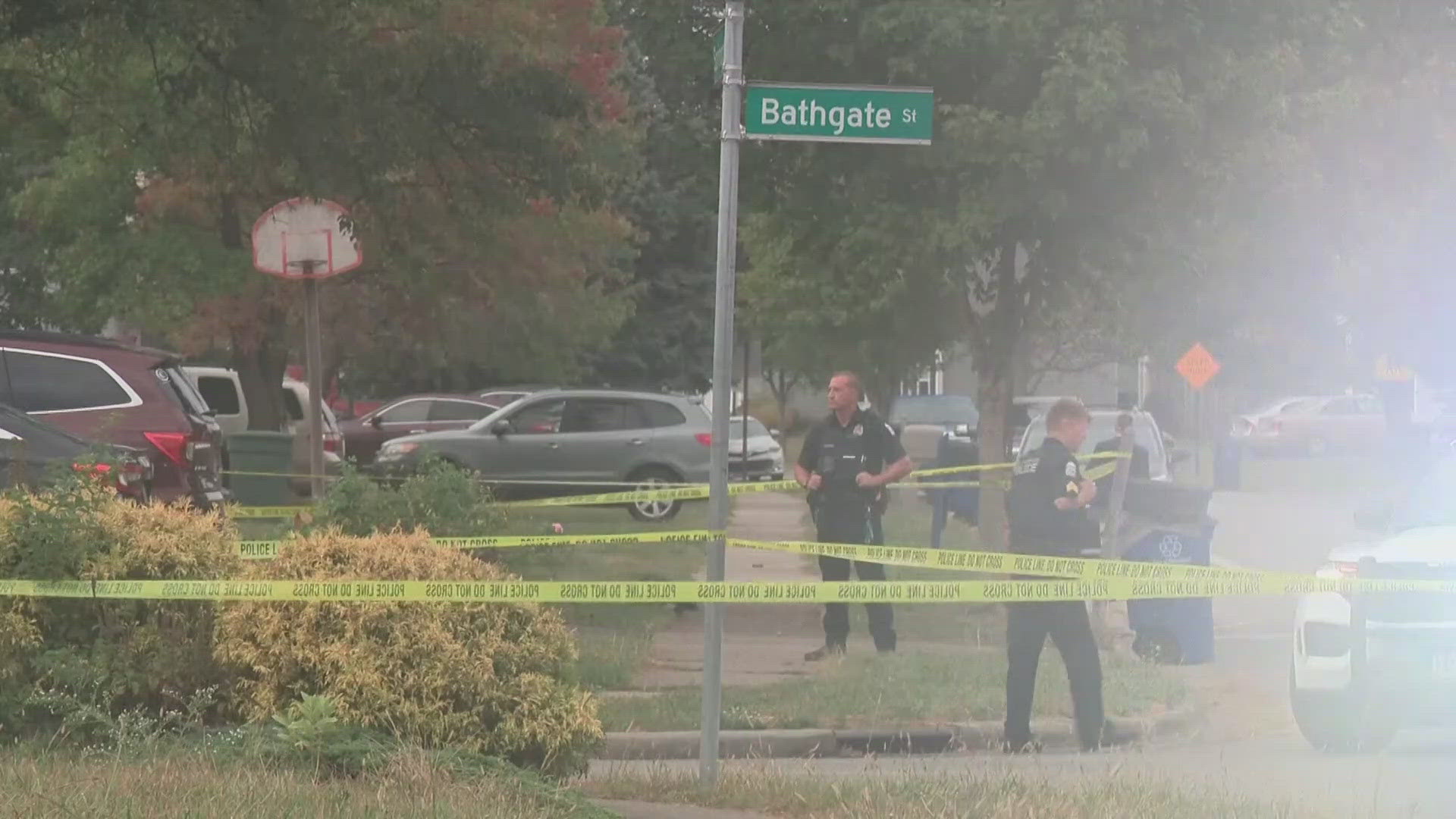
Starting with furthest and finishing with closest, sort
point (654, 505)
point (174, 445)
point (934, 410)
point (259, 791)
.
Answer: point (934, 410) → point (654, 505) → point (174, 445) → point (259, 791)

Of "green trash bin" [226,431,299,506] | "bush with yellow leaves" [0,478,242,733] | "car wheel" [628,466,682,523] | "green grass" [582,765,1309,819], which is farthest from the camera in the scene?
"car wheel" [628,466,682,523]

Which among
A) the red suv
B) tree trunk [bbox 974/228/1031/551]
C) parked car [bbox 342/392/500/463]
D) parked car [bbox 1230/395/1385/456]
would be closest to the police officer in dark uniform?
tree trunk [bbox 974/228/1031/551]

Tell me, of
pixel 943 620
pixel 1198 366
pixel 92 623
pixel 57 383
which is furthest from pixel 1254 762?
pixel 1198 366

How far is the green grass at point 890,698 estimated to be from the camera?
9.46 meters

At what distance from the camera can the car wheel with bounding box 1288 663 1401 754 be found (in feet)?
28.6

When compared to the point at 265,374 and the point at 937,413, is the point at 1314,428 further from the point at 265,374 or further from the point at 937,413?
the point at 265,374

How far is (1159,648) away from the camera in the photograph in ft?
40.2

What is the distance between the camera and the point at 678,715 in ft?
31.1

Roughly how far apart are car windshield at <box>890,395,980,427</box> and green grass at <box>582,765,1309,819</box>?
84.5 feet

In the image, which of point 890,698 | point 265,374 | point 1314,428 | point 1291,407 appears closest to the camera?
point 890,698

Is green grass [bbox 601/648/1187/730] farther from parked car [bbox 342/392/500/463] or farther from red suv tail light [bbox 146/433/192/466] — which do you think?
parked car [bbox 342/392/500/463]

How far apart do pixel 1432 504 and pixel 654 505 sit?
49.7 feet

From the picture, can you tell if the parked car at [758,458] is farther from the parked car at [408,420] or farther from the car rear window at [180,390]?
the car rear window at [180,390]

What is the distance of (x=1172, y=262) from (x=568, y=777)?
28.3ft
